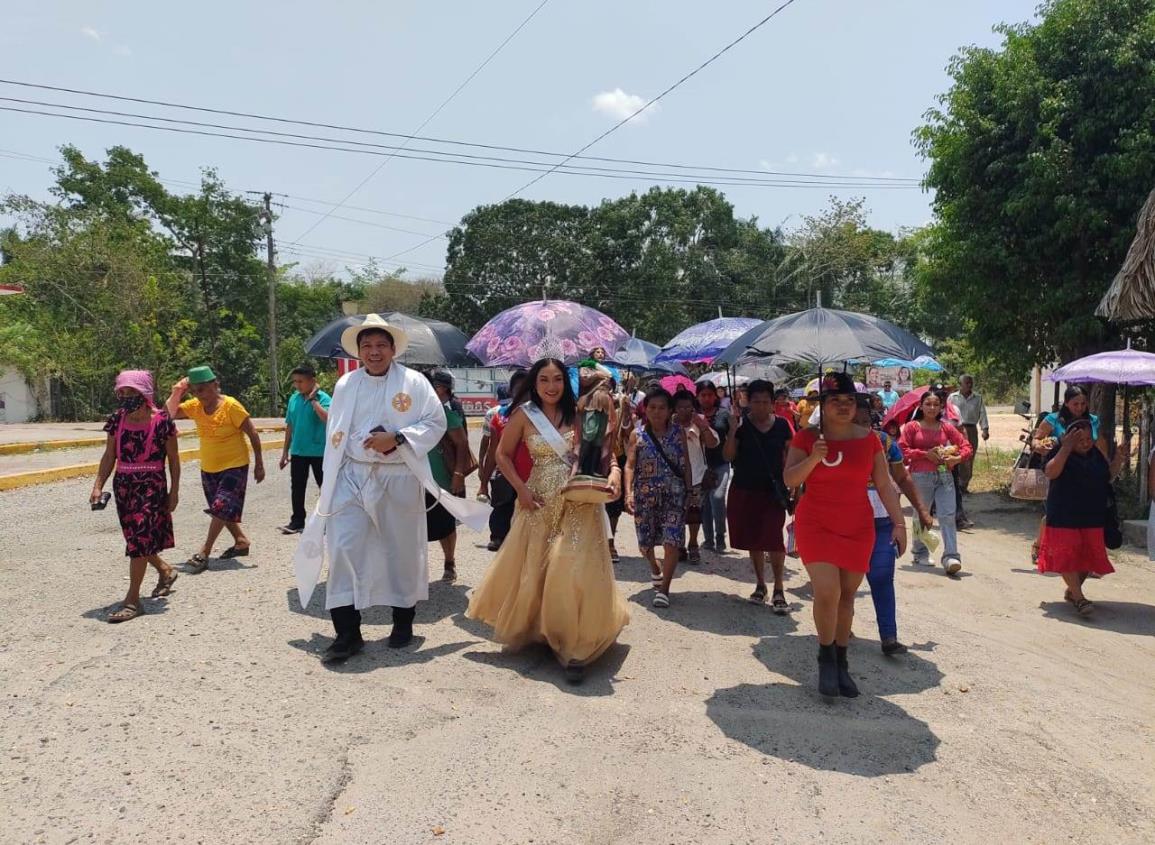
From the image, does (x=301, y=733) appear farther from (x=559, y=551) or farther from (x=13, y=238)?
(x=13, y=238)

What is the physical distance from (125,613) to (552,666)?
2774 millimetres

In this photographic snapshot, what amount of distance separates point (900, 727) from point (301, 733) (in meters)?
2.83

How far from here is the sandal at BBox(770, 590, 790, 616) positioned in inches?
239

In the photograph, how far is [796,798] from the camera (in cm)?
340

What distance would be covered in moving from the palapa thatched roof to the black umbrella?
616cm

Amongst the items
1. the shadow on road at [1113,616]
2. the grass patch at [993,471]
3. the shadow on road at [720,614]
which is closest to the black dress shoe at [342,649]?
the shadow on road at [720,614]

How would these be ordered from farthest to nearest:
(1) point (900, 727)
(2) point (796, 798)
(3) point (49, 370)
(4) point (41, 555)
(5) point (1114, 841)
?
(3) point (49, 370) → (4) point (41, 555) → (1) point (900, 727) → (2) point (796, 798) → (5) point (1114, 841)

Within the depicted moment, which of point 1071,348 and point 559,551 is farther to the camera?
point 1071,348

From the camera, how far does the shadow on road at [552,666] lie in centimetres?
447

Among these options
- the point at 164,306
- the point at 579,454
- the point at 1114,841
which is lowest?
the point at 1114,841

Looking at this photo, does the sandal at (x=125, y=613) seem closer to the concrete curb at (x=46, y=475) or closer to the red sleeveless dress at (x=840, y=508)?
the red sleeveless dress at (x=840, y=508)

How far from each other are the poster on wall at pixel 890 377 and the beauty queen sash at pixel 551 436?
685 inches

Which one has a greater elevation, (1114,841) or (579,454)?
(579,454)

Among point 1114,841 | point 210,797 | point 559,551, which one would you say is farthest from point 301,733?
point 1114,841
